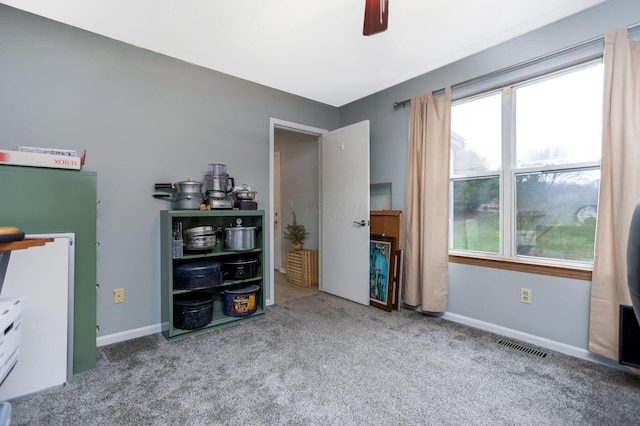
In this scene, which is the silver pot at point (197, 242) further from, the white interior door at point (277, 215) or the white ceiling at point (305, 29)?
the white interior door at point (277, 215)

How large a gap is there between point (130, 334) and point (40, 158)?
1460mm

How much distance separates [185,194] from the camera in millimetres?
2445

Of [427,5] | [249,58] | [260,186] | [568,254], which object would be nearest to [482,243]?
[568,254]

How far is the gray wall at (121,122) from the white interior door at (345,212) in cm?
116

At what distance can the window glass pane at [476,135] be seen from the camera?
256cm

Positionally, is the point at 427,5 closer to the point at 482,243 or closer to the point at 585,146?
the point at 585,146

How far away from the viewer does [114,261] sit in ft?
7.65

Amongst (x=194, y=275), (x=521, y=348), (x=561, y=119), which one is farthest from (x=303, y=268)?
(x=561, y=119)

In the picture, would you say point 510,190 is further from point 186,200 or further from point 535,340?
point 186,200

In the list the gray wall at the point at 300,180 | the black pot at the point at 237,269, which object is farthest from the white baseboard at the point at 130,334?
the gray wall at the point at 300,180

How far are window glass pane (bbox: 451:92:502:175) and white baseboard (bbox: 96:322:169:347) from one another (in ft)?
9.94

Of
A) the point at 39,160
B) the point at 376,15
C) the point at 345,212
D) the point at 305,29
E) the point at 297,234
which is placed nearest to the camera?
the point at 376,15

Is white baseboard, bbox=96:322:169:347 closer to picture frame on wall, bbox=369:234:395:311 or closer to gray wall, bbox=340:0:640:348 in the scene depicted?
picture frame on wall, bbox=369:234:395:311

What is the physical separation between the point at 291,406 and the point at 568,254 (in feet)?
7.23
